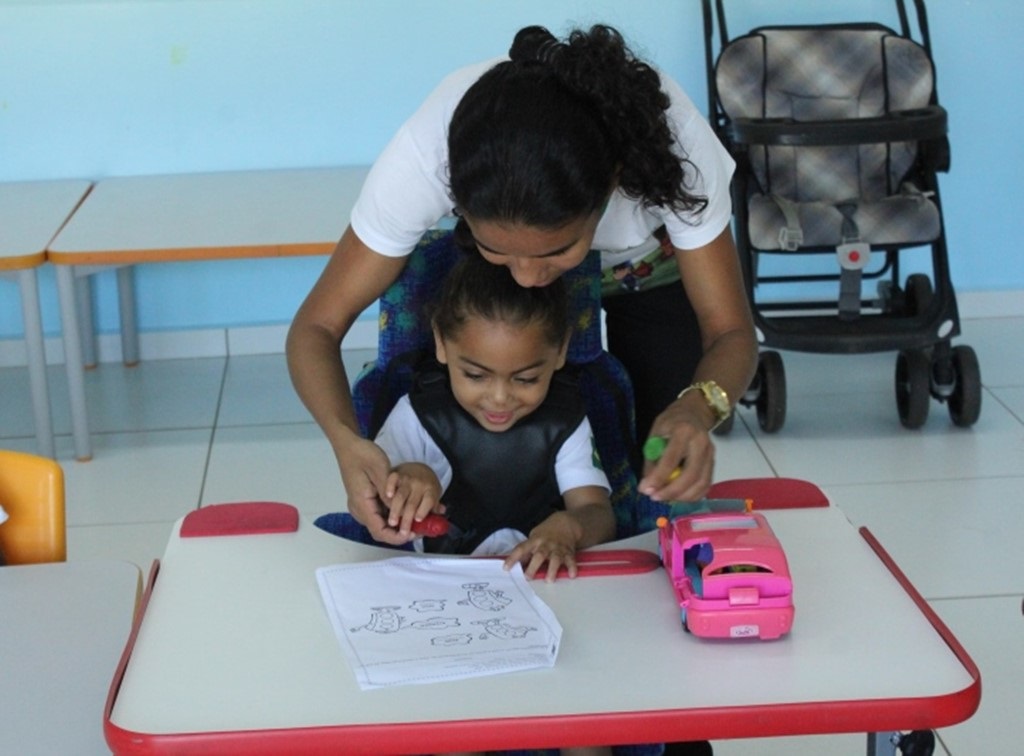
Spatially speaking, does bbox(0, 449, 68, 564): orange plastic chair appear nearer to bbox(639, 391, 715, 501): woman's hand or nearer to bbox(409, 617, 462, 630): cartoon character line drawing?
bbox(409, 617, 462, 630): cartoon character line drawing

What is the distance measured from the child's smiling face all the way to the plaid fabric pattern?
5.67 ft

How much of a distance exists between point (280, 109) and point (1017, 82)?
2.11 metres

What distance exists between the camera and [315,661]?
1282mm

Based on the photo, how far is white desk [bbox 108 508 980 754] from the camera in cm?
117

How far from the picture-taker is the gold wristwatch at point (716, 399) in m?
1.60

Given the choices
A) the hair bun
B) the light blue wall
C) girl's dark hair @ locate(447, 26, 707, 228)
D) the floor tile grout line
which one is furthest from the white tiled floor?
the hair bun

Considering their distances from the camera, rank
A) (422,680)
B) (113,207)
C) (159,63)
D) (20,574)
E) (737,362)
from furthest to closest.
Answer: (159,63) < (113,207) < (737,362) < (20,574) < (422,680)

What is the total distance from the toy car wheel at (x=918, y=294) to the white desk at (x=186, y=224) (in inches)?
57.2

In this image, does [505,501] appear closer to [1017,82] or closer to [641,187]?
[641,187]

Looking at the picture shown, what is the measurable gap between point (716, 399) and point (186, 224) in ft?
6.75

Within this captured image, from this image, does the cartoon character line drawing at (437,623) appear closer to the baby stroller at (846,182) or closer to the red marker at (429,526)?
the red marker at (429,526)

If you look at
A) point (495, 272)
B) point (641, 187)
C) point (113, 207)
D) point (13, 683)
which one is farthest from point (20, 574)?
point (113, 207)

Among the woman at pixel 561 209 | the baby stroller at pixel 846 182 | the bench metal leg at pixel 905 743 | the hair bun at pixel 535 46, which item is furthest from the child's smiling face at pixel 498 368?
the baby stroller at pixel 846 182

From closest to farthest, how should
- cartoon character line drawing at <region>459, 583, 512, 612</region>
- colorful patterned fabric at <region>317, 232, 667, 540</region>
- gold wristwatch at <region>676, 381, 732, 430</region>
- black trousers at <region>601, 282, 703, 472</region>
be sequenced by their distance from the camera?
1. cartoon character line drawing at <region>459, 583, 512, 612</region>
2. gold wristwatch at <region>676, 381, 732, 430</region>
3. colorful patterned fabric at <region>317, 232, 667, 540</region>
4. black trousers at <region>601, 282, 703, 472</region>
